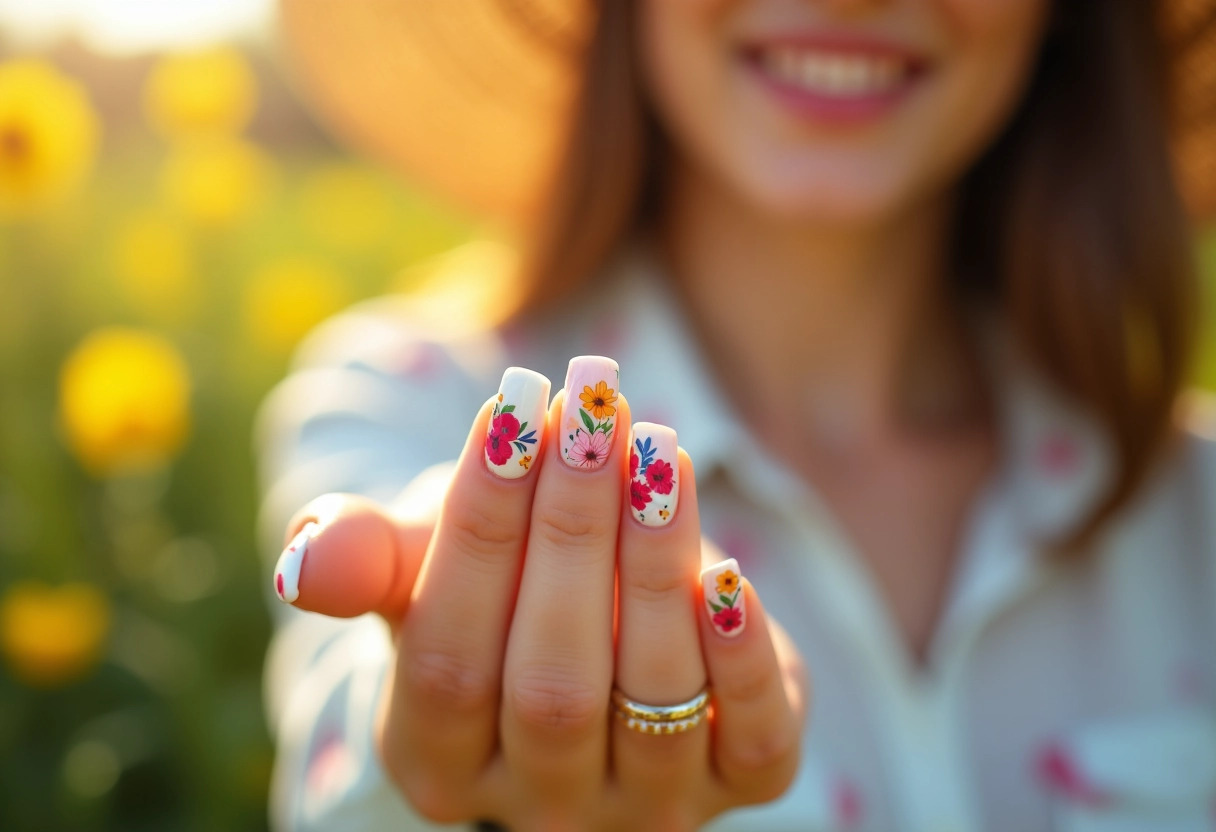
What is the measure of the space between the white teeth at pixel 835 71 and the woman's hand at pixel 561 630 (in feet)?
2.16

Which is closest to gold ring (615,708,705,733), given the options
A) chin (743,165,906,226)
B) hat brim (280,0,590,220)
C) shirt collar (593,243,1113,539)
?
shirt collar (593,243,1113,539)

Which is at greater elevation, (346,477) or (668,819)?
(346,477)

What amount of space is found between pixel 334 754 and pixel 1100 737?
0.85 meters

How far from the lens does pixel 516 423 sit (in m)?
0.58

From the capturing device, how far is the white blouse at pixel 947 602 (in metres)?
1.08

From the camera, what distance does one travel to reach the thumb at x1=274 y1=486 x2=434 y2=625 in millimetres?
572

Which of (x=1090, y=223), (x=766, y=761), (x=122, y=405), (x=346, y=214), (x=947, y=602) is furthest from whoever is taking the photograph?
(x=346, y=214)

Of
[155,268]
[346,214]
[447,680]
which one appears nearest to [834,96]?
→ [447,680]

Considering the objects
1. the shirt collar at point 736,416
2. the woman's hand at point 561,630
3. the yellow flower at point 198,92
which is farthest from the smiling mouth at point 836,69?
the yellow flower at point 198,92

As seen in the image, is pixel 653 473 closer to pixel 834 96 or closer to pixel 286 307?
pixel 834 96

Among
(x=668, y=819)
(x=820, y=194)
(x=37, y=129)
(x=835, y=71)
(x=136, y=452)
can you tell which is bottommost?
Result: (x=668, y=819)

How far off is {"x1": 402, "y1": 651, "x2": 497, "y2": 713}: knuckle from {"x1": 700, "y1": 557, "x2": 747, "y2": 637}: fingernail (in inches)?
6.2

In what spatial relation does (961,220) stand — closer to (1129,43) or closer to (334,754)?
(1129,43)

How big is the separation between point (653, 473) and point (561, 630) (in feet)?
0.39
